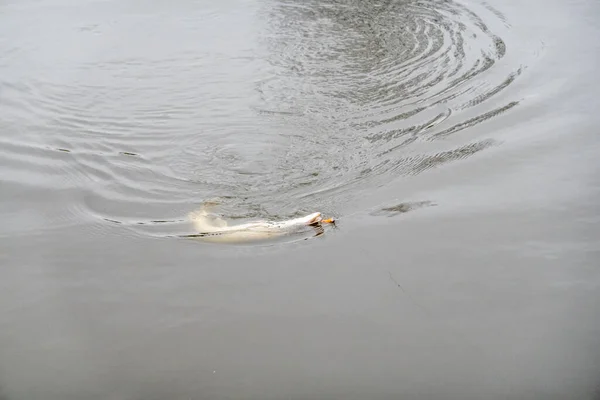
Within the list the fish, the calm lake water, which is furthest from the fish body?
the calm lake water

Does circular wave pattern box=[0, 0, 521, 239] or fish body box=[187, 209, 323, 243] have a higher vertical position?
circular wave pattern box=[0, 0, 521, 239]

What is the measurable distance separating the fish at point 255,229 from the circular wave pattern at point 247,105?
0.20 meters

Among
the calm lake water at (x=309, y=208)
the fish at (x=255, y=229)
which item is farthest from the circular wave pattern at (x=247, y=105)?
the fish at (x=255, y=229)

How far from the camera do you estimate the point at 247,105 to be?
747cm

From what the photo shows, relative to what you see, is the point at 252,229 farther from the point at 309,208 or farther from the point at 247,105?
the point at 247,105

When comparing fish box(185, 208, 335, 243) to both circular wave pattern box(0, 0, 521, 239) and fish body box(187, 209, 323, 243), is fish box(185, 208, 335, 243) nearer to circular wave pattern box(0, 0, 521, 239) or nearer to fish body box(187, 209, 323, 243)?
fish body box(187, 209, 323, 243)

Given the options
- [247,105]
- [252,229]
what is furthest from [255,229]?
[247,105]

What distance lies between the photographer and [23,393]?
4152 mm

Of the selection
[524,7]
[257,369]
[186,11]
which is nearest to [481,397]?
[257,369]

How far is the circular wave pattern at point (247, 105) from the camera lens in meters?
6.05

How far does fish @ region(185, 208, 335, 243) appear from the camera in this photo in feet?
17.6

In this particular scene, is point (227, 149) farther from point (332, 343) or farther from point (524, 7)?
point (524, 7)

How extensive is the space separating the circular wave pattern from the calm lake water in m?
0.03

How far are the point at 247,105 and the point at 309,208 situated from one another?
227cm
